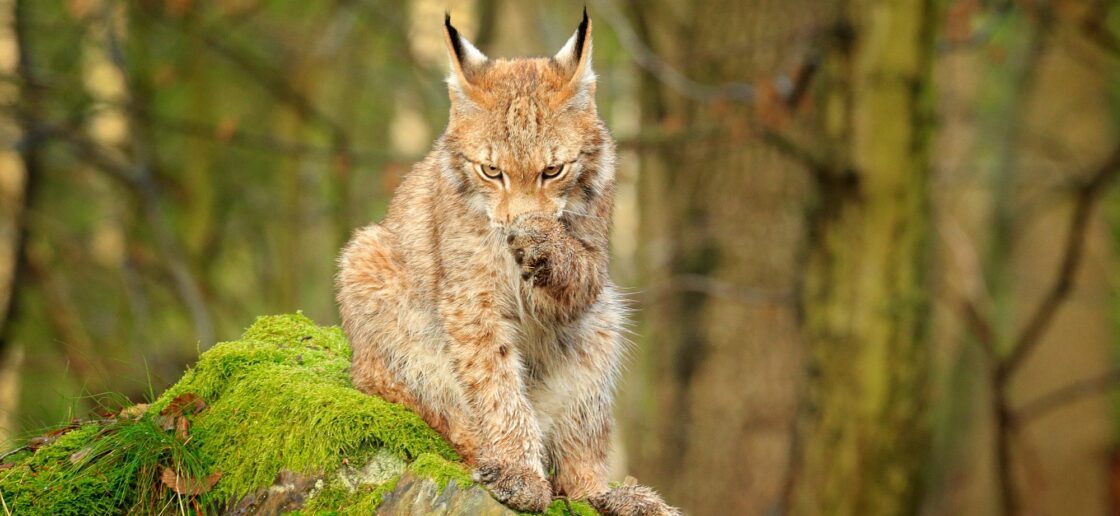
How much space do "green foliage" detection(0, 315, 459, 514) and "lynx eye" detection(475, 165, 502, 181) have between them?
1.17m

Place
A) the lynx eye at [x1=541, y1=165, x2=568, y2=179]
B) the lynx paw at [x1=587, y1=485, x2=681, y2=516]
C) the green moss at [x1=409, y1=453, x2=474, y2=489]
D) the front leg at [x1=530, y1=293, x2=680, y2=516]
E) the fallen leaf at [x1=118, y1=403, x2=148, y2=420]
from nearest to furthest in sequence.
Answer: the green moss at [x1=409, y1=453, x2=474, y2=489] → the lynx eye at [x1=541, y1=165, x2=568, y2=179] → the lynx paw at [x1=587, y1=485, x2=681, y2=516] → the fallen leaf at [x1=118, y1=403, x2=148, y2=420] → the front leg at [x1=530, y1=293, x2=680, y2=516]

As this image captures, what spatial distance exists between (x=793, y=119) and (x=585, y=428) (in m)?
4.15

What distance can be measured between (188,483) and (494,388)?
4.55ft

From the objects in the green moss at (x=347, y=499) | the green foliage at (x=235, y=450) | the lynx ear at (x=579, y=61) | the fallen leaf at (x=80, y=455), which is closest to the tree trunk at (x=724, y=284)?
the lynx ear at (x=579, y=61)

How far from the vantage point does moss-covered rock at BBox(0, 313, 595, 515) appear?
15.3 feet

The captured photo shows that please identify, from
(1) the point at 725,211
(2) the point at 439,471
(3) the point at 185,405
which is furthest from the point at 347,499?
(1) the point at 725,211

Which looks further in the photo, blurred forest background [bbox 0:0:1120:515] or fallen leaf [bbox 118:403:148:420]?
blurred forest background [bbox 0:0:1120:515]

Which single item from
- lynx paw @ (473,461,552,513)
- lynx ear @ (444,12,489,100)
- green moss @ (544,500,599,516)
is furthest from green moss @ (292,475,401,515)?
lynx ear @ (444,12,489,100)

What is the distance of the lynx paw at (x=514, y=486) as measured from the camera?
15.0ft

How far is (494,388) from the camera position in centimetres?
496

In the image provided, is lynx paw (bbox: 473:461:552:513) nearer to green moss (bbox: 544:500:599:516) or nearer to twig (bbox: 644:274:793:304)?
green moss (bbox: 544:500:599:516)

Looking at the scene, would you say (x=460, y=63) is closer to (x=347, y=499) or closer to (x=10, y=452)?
(x=347, y=499)

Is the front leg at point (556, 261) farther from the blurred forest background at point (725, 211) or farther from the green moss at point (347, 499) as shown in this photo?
the blurred forest background at point (725, 211)

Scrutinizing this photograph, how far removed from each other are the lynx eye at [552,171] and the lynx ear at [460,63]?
24.5 inches
